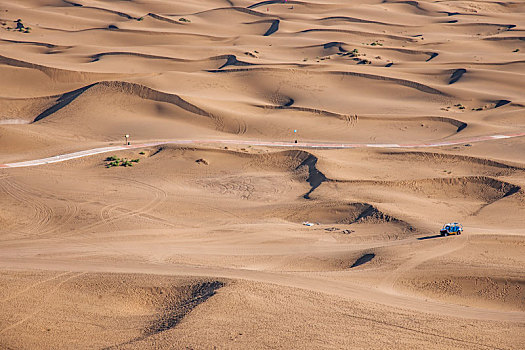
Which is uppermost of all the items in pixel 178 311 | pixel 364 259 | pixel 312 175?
pixel 178 311

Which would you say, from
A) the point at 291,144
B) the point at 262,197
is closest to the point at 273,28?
the point at 291,144

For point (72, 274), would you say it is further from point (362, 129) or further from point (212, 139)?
point (362, 129)

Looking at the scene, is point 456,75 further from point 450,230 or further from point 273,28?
point 450,230

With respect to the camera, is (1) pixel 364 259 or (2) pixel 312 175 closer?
(1) pixel 364 259

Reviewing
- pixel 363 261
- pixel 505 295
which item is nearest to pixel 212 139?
pixel 363 261

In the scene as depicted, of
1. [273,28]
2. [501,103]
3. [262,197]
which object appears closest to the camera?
[262,197]

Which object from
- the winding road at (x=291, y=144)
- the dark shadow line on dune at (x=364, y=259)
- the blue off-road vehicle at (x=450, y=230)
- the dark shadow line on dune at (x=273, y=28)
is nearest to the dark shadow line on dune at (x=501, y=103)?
the winding road at (x=291, y=144)

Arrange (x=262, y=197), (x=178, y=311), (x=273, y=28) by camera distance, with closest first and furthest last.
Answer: (x=178, y=311), (x=262, y=197), (x=273, y=28)

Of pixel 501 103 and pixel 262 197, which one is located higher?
pixel 501 103
